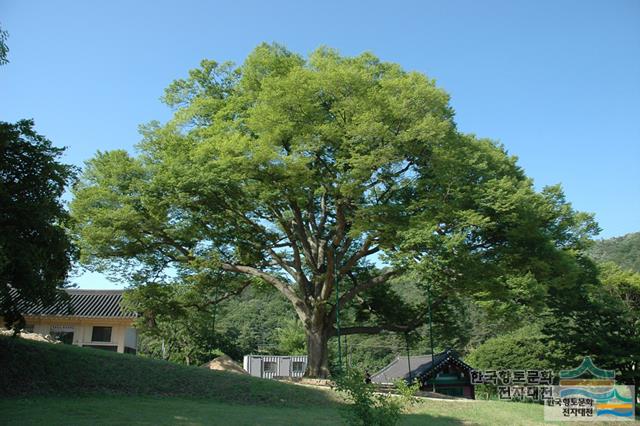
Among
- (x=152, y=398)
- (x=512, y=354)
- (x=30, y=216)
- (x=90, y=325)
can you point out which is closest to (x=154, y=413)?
(x=152, y=398)

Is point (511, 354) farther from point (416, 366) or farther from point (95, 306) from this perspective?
point (95, 306)

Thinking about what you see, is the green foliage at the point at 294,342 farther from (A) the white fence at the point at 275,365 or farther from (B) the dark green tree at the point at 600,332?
(B) the dark green tree at the point at 600,332

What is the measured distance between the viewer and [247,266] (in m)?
22.1

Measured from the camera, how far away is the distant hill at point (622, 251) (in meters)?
65.1

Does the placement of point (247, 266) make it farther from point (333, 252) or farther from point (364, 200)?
point (364, 200)

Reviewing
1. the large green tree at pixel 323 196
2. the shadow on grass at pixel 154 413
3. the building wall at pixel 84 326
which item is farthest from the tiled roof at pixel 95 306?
the shadow on grass at pixel 154 413

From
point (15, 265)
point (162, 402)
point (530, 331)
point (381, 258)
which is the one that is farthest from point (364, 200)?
point (530, 331)

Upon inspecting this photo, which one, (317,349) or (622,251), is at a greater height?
(622,251)

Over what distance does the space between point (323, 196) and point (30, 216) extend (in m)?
12.3

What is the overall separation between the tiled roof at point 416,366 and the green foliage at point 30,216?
18659 millimetres

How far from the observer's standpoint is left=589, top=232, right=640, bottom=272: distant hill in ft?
214

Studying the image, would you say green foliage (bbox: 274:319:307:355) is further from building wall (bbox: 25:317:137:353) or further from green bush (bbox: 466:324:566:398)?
building wall (bbox: 25:317:137:353)

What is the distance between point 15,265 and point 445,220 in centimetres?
1258

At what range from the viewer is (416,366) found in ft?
108
